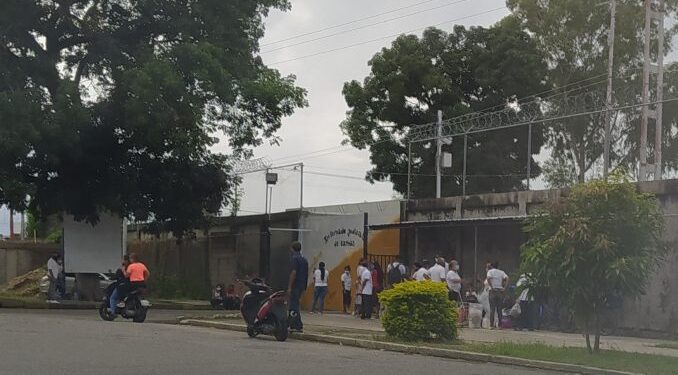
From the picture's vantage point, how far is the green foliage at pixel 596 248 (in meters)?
13.9

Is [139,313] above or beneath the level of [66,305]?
above

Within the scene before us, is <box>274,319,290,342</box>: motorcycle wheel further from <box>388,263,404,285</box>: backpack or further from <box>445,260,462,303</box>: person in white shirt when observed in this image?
<box>388,263,404,285</box>: backpack

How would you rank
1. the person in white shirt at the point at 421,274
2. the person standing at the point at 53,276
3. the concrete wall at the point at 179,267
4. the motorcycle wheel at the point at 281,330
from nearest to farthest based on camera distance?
1. the motorcycle wheel at the point at 281,330
2. the person in white shirt at the point at 421,274
3. the person standing at the point at 53,276
4. the concrete wall at the point at 179,267

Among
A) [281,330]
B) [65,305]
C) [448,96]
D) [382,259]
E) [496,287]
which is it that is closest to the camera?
[281,330]

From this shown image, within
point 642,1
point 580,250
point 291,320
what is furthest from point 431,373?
point 642,1

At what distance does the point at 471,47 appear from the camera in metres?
44.2

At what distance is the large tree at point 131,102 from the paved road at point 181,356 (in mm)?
8821

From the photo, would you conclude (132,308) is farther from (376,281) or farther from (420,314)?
(420,314)

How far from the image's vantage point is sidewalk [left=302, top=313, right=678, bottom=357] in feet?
53.7

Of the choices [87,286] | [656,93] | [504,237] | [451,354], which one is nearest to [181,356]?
[451,354]

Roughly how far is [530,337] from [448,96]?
25831 mm

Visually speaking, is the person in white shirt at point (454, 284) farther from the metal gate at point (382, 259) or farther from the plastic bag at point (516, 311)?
the metal gate at point (382, 259)

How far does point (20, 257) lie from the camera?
45.0 meters

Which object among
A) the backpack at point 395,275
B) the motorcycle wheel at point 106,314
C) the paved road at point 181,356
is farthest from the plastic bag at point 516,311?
the motorcycle wheel at point 106,314
